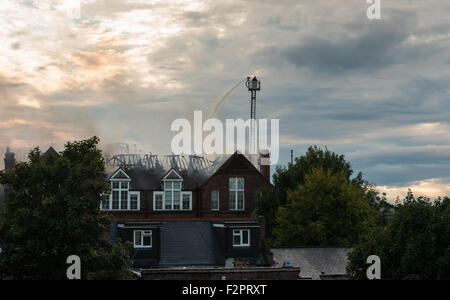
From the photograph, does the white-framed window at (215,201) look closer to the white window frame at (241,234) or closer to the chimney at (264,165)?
the chimney at (264,165)

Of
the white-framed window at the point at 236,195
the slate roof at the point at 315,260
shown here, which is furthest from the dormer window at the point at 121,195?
the slate roof at the point at 315,260

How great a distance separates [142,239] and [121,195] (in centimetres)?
1656

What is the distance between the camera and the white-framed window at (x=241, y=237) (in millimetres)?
61875

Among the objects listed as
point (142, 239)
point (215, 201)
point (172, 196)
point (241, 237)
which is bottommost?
point (142, 239)

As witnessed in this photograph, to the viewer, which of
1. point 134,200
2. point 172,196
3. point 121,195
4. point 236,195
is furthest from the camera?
point 236,195

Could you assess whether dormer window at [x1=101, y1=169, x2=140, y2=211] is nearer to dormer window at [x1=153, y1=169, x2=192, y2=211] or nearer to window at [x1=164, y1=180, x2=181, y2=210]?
dormer window at [x1=153, y1=169, x2=192, y2=211]

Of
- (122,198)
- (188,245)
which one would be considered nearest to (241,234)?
(188,245)

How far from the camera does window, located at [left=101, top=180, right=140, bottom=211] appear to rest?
245 feet

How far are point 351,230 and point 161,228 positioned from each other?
2358 centimetres

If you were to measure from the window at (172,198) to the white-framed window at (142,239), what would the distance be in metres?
15.7

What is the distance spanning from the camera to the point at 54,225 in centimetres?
3319

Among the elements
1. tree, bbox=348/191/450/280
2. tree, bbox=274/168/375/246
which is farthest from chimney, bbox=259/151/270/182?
tree, bbox=348/191/450/280

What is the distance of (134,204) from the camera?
75688mm

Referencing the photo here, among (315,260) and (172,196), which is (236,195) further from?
(315,260)
